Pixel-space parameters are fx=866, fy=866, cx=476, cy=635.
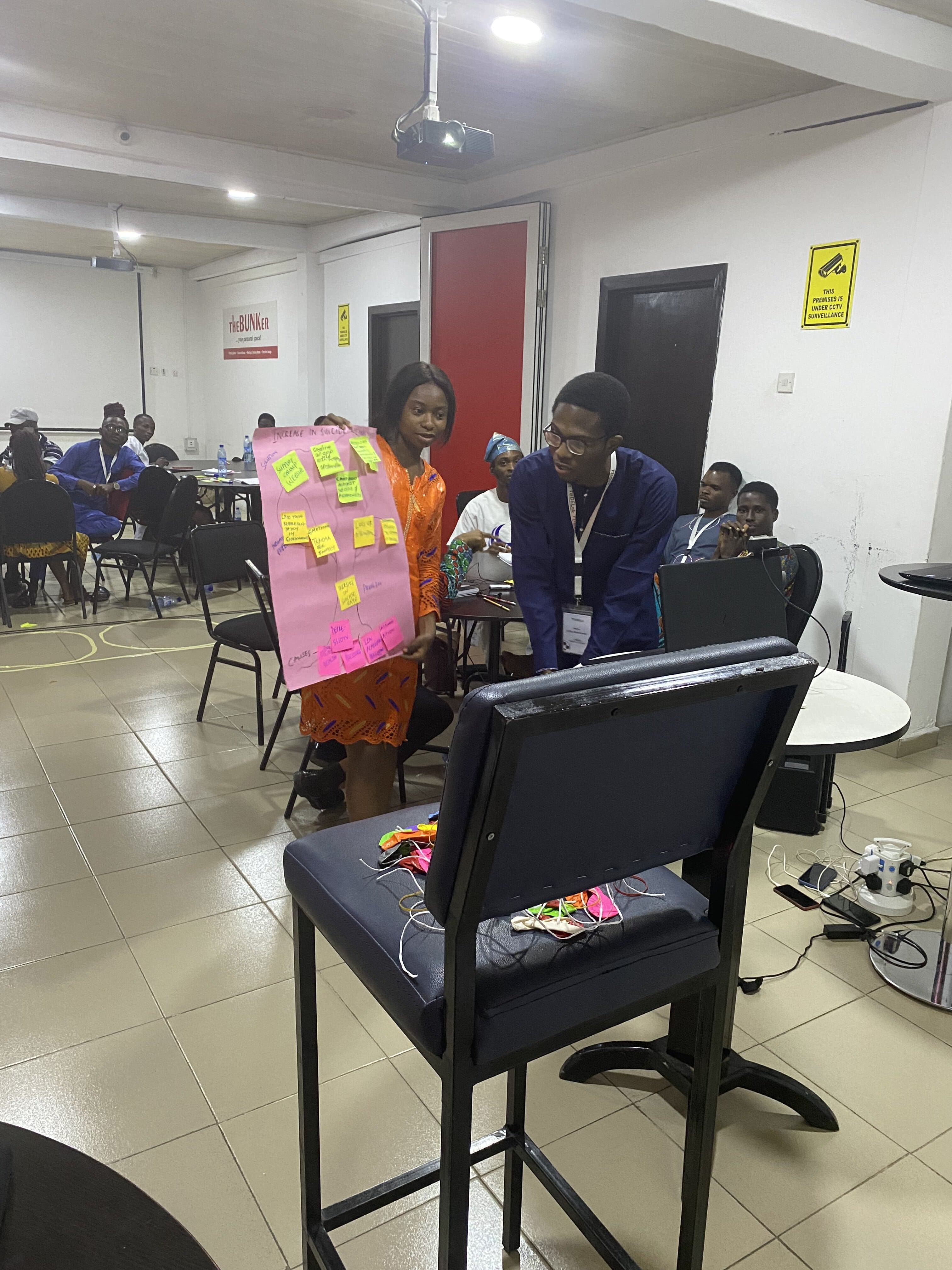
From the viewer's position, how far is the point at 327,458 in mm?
2205

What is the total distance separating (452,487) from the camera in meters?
6.47

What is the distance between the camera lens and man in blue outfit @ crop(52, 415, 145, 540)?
22.0ft

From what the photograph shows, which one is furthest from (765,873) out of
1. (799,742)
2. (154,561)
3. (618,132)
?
(154,561)

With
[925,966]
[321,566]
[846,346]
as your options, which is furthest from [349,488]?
[846,346]

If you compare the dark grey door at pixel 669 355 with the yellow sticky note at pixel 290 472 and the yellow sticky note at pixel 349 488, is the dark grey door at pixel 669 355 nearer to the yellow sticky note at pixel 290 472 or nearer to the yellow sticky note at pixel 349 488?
the yellow sticky note at pixel 349 488

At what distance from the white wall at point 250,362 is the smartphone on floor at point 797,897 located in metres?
6.13

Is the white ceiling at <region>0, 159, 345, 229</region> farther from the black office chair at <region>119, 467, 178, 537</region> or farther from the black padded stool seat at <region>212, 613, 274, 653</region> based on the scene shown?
the black padded stool seat at <region>212, 613, 274, 653</region>

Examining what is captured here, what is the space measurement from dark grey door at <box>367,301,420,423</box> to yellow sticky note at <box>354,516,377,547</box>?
5304 millimetres

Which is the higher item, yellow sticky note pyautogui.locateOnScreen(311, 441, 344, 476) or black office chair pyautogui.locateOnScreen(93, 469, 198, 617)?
yellow sticky note pyautogui.locateOnScreen(311, 441, 344, 476)

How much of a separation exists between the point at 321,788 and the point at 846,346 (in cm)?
300

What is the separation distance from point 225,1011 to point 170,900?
59 centimetres

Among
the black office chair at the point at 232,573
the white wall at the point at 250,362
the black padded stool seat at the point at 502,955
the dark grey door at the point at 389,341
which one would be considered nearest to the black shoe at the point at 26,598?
the white wall at the point at 250,362

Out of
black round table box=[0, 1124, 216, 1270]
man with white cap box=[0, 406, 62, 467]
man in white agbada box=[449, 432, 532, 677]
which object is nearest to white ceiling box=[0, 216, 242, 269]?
man with white cap box=[0, 406, 62, 467]

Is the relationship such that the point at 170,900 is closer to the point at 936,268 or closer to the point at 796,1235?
the point at 796,1235
